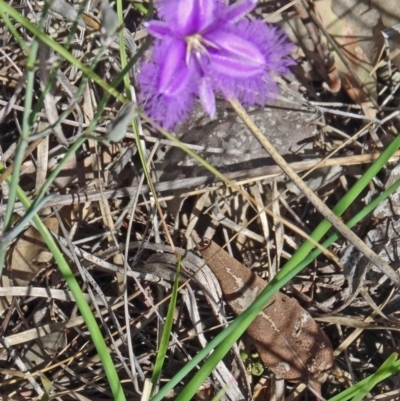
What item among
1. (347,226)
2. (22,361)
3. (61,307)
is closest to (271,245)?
(347,226)

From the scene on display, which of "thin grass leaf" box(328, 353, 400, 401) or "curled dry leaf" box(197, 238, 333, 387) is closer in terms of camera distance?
"thin grass leaf" box(328, 353, 400, 401)

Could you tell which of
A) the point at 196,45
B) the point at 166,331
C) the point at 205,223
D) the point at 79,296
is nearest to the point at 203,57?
the point at 196,45

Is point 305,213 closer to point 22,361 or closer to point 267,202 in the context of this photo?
point 267,202

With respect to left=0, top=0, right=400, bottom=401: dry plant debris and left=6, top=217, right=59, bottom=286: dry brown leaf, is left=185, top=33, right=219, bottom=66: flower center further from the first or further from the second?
left=6, top=217, right=59, bottom=286: dry brown leaf

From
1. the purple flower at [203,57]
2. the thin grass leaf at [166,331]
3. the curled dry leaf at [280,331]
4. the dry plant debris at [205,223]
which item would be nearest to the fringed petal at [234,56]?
the purple flower at [203,57]

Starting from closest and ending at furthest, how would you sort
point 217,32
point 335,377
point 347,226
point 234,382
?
1. point 217,32
2. point 347,226
3. point 234,382
4. point 335,377

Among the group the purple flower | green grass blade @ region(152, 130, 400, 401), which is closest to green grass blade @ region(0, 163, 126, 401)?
green grass blade @ region(152, 130, 400, 401)

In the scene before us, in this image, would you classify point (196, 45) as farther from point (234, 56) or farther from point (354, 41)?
point (354, 41)
